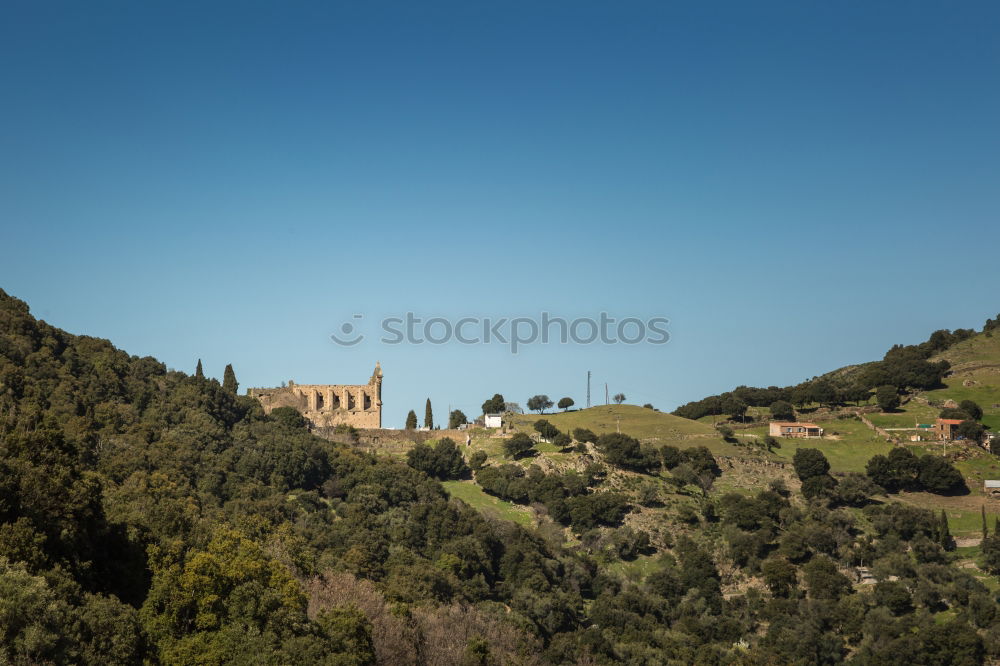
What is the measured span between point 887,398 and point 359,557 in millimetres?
65053

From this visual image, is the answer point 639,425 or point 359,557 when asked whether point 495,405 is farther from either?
point 359,557

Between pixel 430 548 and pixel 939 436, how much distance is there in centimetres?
5283

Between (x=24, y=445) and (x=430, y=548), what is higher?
(x=24, y=445)

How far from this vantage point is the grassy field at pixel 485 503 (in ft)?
288

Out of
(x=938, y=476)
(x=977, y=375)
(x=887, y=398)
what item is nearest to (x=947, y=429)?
(x=887, y=398)

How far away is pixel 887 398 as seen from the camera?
112000mm

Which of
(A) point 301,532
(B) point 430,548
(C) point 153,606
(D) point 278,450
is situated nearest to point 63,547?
(C) point 153,606

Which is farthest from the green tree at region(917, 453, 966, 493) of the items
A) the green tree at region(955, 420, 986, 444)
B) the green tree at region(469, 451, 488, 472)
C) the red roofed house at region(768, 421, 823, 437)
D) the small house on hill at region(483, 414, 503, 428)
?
the small house on hill at region(483, 414, 503, 428)

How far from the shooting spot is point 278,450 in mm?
85000

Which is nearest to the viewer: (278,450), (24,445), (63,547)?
(63,547)

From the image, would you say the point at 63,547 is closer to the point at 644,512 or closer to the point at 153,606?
the point at 153,606

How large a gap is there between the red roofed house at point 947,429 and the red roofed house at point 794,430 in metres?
10.3

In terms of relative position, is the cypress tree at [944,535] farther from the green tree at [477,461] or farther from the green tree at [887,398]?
the green tree at [477,461]

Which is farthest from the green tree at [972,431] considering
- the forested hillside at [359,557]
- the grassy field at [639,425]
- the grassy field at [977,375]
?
the grassy field at [639,425]
